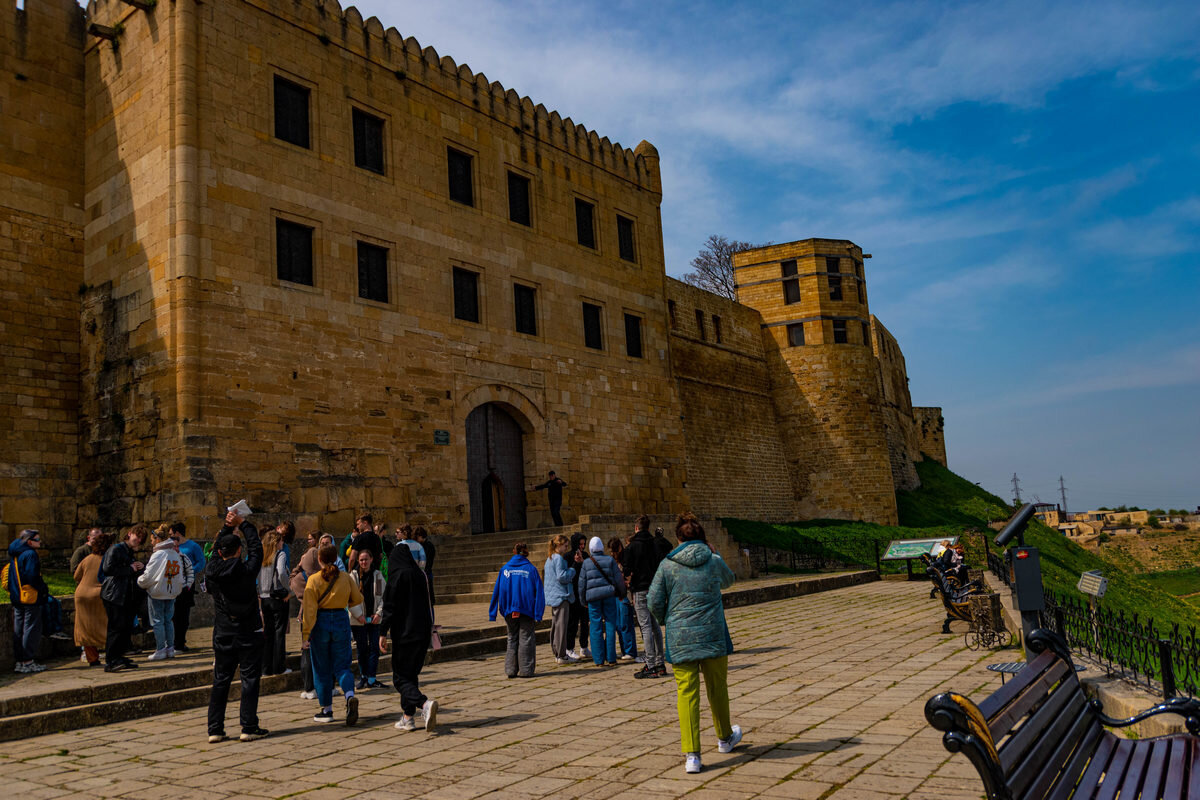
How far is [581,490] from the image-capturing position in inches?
813

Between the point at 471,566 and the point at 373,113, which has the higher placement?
the point at 373,113

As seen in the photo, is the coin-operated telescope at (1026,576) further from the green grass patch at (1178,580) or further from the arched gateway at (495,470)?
the green grass patch at (1178,580)

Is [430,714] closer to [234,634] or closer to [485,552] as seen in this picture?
[234,634]

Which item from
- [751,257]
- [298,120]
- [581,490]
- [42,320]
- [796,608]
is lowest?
[796,608]

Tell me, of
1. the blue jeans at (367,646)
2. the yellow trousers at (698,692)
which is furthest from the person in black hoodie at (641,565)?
the yellow trousers at (698,692)

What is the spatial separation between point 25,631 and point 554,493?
1096 cm

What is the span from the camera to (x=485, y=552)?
55.1 ft

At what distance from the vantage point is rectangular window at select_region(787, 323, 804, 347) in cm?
3550

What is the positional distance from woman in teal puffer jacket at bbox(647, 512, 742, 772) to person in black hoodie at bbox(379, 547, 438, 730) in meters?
2.12

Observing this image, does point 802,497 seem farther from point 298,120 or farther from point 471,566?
point 298,120

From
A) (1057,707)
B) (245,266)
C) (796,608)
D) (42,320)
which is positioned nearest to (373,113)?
(245,266)

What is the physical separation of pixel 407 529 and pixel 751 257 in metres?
28.6

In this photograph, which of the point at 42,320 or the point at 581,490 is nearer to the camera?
the point at 42,320

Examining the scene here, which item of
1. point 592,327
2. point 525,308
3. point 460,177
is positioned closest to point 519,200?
point 460,177
